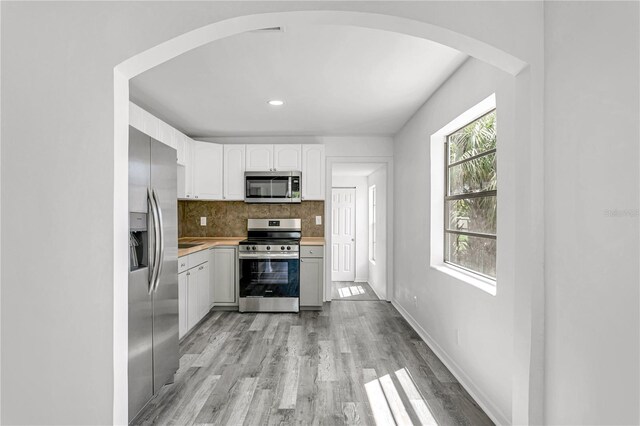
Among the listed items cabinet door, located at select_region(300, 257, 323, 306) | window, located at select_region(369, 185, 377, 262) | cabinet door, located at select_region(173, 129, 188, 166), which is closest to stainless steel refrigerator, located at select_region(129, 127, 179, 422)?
cabinet door, located at select_region(173, 129, 188, 166)

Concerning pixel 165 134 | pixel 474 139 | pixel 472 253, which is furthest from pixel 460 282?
pixel 165 134

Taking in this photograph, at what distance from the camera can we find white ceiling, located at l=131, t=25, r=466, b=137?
247cm

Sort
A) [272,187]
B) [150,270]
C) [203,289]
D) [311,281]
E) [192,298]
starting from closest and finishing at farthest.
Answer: [150,270] → [192,298] → [203,289] → [311,281] → [272,187]

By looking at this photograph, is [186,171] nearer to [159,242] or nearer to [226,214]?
[226,214]

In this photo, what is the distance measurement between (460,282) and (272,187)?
2.98m

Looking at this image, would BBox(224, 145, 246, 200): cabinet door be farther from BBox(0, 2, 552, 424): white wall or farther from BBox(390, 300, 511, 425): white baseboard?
BBox(0, 2, 552, 424): white wall

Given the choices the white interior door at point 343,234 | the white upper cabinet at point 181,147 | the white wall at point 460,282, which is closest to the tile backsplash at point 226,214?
the white upper cabinet at point 181,147

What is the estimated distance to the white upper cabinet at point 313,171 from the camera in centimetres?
513

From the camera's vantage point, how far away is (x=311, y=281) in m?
4.88

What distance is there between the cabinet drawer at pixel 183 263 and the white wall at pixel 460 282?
7.86 ft
